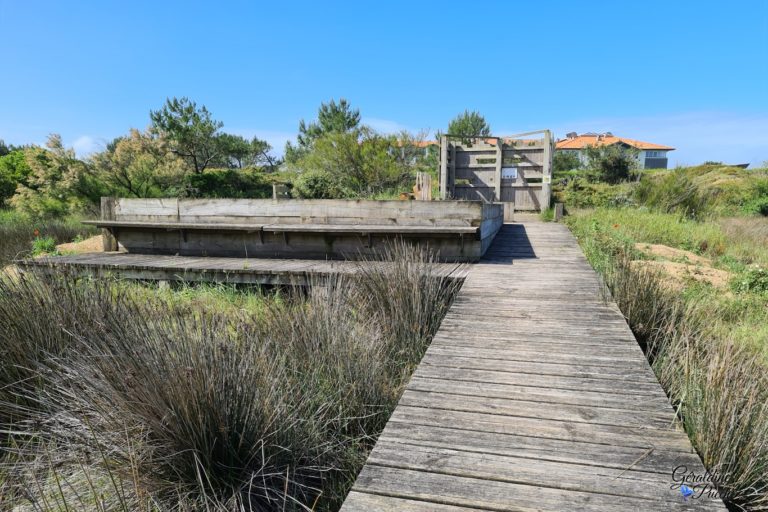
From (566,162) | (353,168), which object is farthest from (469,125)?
(353,168)

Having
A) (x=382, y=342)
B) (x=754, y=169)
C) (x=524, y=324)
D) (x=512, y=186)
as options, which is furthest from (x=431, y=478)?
(x=754, y=169)

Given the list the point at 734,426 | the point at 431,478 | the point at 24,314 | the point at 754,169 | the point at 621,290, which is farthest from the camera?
the point at 754,169

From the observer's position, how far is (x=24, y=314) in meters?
3.04

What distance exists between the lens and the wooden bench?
6426 millimetres

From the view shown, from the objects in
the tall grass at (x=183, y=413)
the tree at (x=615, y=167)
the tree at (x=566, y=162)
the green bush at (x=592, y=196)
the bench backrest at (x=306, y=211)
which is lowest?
the tall grass at (x=183, y=413)

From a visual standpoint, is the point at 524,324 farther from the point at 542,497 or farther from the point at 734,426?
the point at 542,497

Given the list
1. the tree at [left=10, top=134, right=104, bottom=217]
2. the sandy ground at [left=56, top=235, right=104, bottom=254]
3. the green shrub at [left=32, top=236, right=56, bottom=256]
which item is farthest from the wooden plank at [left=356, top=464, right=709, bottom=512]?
the tree at [left=10, top=134, right=104, bottom=217]

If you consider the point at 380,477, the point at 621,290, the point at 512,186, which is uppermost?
the point at 512,186

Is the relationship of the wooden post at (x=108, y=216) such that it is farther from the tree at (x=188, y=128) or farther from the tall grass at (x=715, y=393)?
the tree at (x=188, y=128)

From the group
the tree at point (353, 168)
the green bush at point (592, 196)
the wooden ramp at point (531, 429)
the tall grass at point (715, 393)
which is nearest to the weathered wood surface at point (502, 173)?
the green bush at point (592, 196)

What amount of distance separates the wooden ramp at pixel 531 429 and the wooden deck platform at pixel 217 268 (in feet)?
7.11

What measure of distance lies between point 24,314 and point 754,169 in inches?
1266

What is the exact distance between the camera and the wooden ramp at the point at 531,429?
5.16 ft

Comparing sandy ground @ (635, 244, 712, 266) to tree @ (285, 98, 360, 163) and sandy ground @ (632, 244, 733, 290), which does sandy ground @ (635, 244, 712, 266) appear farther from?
tree @ (285, 98, 360, 163)
